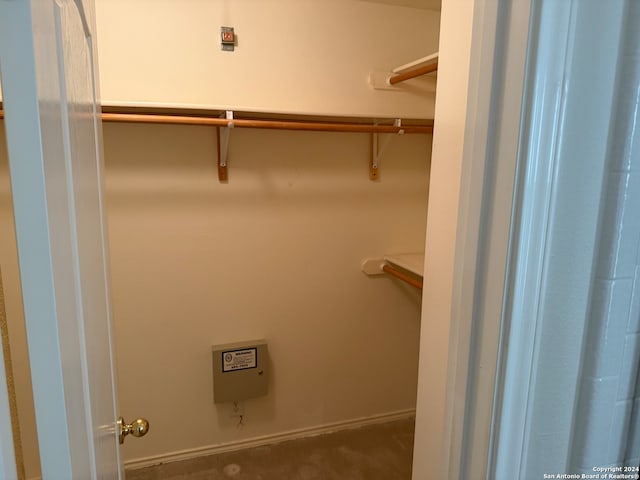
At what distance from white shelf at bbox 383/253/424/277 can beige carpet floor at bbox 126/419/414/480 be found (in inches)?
41.2

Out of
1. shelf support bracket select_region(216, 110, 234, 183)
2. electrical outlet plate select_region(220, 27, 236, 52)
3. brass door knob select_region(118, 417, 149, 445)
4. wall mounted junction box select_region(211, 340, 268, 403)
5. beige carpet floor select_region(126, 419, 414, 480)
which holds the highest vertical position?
electrical outlet plate select_region(220, 27, 236, 52)

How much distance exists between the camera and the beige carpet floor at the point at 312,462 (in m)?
2.20

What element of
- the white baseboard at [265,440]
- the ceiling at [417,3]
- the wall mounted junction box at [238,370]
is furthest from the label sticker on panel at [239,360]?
the ceiling at [417,3]

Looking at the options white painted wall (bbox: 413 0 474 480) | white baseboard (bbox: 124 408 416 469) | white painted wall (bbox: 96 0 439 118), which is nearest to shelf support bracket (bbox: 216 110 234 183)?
white painted wall (bbox: 96 0 439 118)

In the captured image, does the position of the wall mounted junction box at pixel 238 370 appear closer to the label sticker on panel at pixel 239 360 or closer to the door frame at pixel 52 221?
the label sticker on panel at pixel 239 360

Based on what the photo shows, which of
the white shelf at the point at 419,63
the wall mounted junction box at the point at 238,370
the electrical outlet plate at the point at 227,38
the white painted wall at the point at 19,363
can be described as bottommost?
the wall mounted junction box at the point at 238,370

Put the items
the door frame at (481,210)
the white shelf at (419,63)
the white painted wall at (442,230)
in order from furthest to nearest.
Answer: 1. the white shelf at (419,63)
2. the white painted wall at (442,230)
3. the door frame at (481,210)

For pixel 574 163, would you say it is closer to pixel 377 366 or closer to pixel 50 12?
pixel 50 12

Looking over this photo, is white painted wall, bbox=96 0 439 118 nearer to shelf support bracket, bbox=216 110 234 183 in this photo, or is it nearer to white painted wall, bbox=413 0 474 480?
shelf support bracket, bbox=216 110 234 183

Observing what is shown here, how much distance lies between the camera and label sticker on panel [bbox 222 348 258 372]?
223 cm

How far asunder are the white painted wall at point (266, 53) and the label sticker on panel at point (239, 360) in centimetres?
123

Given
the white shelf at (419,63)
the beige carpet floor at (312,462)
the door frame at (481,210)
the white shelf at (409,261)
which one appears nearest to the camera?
the door frame at (481,210)

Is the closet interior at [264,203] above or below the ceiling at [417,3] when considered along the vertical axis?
below

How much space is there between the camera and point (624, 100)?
1.88 feet
